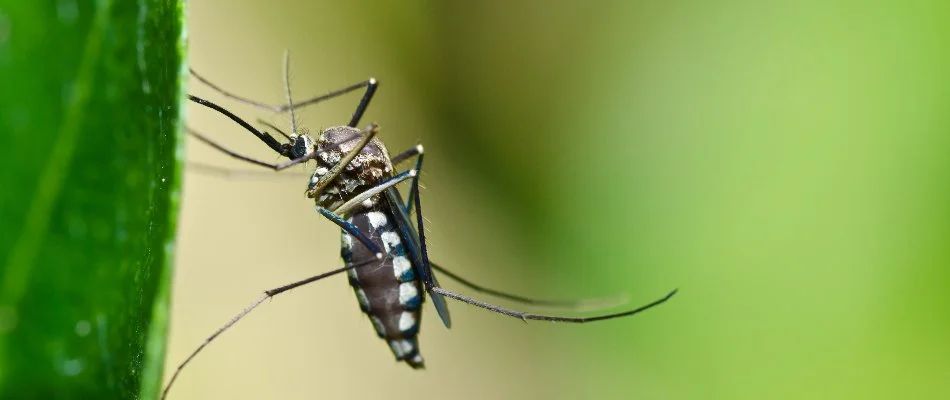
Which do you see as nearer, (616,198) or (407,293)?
(407,293)

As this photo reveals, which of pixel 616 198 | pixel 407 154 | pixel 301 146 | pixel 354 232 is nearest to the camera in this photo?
pixel 354 232

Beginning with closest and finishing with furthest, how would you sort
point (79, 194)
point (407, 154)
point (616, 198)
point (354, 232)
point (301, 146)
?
point (79, 194), point (354, 232), point (301, 146), point (407, 154), point (616, 198)

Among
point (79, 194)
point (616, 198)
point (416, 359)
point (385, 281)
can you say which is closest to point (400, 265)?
point (385, 281)

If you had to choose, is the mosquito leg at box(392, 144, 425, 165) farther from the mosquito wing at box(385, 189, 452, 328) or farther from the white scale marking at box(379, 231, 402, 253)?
the white scale marking at box(379, 231, 402, 253)

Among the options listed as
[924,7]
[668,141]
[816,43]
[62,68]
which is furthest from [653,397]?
[62,68]

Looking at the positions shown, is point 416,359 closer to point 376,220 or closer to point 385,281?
point 385,281

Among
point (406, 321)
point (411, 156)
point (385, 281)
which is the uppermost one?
point (411, 156)

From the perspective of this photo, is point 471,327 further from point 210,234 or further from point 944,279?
point 944,279
